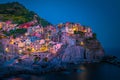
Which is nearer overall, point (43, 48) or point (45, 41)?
point (43, 48)

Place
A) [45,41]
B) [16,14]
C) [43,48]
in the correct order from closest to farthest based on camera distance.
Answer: [43,48] < [45,41] < [16,14]

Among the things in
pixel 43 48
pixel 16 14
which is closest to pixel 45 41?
pixel 43 48

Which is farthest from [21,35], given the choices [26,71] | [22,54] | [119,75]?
[119,75]

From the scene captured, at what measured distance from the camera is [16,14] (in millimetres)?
100750

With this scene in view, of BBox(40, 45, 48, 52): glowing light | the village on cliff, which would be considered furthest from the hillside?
BBox(40, 45, 48, 52): glowing light

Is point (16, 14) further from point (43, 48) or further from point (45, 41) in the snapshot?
point (43, 48)

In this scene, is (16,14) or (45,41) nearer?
(45,41)

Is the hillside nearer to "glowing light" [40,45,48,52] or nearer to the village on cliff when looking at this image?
the village on cliff

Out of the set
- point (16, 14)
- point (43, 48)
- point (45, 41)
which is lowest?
point (43, 48)

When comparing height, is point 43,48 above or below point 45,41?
below

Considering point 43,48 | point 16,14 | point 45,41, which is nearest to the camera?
point 43,48

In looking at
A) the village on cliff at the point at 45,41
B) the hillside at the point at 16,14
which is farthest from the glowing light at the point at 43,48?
the hillside at the point at 16,14

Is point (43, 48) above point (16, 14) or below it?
below

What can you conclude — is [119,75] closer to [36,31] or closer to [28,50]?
[28,50]
